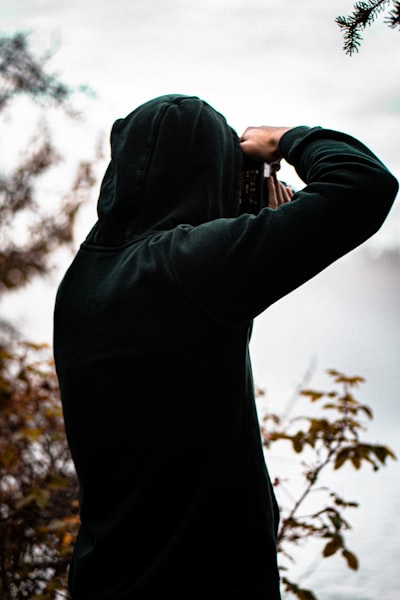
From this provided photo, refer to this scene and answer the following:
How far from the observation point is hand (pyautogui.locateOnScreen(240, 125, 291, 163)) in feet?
3.38

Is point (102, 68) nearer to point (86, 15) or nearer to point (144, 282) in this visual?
point (86, 15)

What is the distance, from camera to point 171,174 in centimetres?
100

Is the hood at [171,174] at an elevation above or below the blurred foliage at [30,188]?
below

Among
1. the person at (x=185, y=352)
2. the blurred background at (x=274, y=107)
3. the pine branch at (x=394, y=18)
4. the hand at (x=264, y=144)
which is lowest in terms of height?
the person at (x=185, y=352)

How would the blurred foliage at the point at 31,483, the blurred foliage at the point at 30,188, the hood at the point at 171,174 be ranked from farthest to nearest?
the blurred foliage at the point at 30,188 < the blurred foliage at the point at 31,483 < the hood at the point at 171,174

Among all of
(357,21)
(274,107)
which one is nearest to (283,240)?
(357,21)

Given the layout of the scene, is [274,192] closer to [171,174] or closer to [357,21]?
[171,174]

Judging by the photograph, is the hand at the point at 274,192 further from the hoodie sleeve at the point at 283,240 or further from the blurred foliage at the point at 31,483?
the blurred foliage at the point at 31,483

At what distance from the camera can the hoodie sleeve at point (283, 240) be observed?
83cm

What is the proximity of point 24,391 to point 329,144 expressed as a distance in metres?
1.92

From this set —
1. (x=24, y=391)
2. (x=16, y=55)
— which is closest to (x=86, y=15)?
(x=16, y=55)

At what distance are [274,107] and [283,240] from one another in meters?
→ 1.30

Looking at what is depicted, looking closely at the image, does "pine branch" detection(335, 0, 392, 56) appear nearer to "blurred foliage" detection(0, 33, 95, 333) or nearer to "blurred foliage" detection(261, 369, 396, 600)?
"blurred foliage" detection(261, 369, 396, 600)

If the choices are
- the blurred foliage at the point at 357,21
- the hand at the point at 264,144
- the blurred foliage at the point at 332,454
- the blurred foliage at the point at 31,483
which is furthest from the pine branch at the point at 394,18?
the blurred foliage at the point at 31,483
